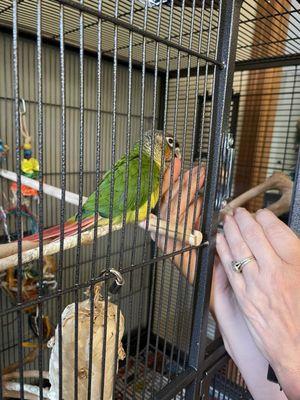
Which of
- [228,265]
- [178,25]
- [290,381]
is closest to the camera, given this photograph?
[290,381]

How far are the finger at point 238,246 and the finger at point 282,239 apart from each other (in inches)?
1.3

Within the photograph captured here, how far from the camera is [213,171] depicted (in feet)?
1.39

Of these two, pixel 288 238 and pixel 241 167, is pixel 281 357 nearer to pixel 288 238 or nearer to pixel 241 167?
pixel 288 238

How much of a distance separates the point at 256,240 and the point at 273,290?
0.06 metres

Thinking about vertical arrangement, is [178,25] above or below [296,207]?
above

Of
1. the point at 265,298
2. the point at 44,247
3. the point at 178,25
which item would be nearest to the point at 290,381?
the point at 265,298

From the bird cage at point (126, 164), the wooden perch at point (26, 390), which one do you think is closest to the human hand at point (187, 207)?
the bird cage at point (126, 164)

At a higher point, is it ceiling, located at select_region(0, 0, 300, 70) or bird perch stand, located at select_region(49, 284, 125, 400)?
ceiling, located at select_region(0, 0, 300, 70)

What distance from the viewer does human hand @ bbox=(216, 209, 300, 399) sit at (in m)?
0.32

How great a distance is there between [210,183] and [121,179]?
18cm

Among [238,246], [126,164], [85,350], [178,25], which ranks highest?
[178,25]

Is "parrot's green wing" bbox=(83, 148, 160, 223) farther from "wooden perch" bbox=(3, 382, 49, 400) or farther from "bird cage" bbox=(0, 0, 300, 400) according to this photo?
"wooden perch" bbox=(3, 382, 49, 400)

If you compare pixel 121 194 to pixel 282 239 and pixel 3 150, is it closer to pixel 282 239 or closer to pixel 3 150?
pixel 282 239

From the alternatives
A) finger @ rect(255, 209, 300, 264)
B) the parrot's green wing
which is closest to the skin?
finger @ rect(255, 209, 300, 264)
